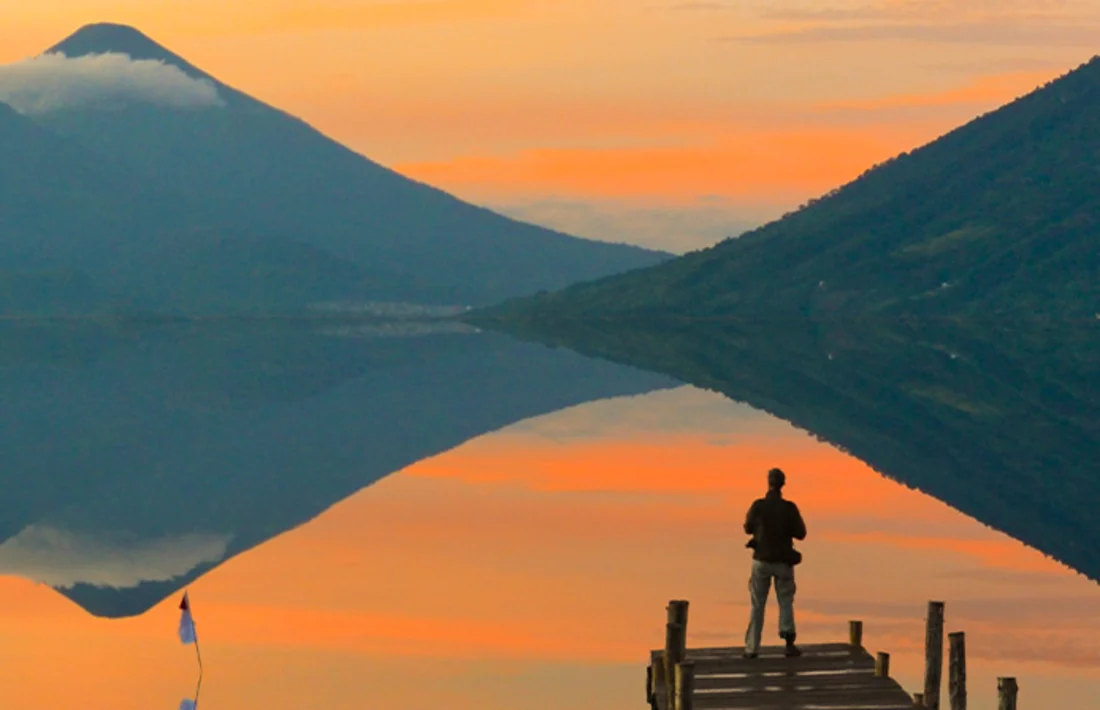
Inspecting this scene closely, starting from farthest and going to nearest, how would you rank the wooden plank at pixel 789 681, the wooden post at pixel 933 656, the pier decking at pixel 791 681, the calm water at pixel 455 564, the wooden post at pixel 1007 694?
the calm water at pixel 455 564 < the wooden plank at pixel 789 681 < the wooden post at pixel 933 656 < the pier decking at pixel 791 681 < the wooden post at pixel 1007 694

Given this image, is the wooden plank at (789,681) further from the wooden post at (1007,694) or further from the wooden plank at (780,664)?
the wooden post at (1007,694)

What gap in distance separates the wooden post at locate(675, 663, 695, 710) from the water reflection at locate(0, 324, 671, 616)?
17.6 meters

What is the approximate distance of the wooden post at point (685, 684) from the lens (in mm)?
26484

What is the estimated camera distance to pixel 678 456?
7575 cm

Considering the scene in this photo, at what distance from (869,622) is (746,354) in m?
159

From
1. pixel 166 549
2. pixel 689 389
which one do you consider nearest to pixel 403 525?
pixel 166 549

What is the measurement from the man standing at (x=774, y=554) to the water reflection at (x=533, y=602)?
2614mm

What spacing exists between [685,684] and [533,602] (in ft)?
50.0

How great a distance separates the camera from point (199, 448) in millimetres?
86312

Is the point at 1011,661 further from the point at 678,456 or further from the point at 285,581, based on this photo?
the point at 678,456

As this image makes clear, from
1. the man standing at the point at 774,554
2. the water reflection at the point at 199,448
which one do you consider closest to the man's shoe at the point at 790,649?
the man standing at the point at 774,554

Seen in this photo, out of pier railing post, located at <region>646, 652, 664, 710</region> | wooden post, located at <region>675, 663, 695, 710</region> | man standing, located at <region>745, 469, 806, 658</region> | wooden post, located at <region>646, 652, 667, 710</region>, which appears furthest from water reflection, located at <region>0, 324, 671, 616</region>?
wooden post, located at <region>675, 663, 695, 710</region>

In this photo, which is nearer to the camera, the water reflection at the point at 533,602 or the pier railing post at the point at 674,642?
the pier railing post at the point at 674,642

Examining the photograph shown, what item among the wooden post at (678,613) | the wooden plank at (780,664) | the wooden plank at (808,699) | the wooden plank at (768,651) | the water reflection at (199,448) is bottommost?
the wooden plank at (808,699)
